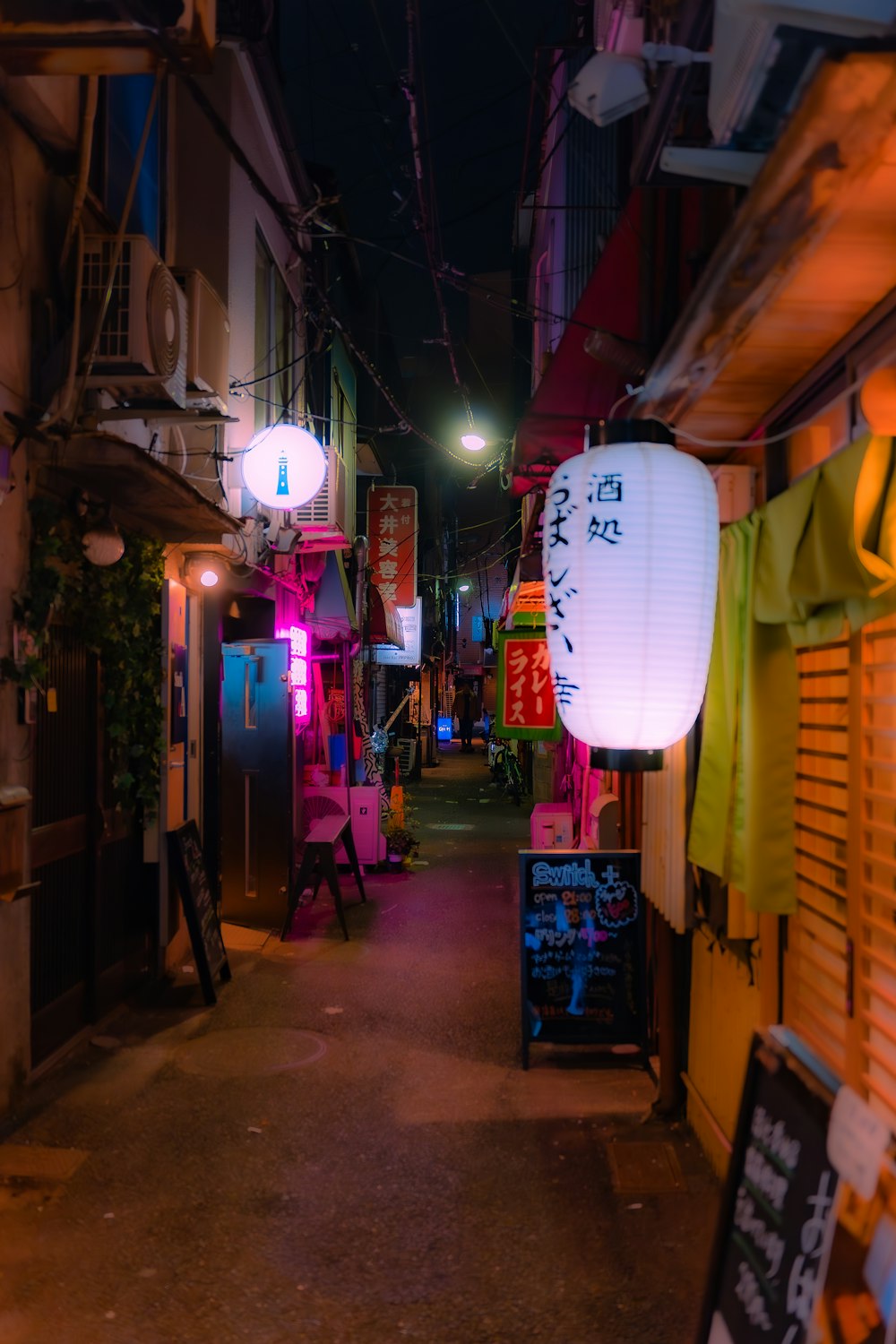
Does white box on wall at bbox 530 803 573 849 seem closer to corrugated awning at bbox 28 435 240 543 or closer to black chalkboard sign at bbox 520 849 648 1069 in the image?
black chalkboard sign at bbox 520 849 648 1069

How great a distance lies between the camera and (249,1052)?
8.08m

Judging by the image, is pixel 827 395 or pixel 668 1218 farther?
pixel 668 1218

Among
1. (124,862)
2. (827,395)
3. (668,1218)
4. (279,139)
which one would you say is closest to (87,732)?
(124,862)

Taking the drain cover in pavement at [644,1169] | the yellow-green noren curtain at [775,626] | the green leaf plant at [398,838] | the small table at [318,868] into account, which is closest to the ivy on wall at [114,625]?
the small table at [318,868]

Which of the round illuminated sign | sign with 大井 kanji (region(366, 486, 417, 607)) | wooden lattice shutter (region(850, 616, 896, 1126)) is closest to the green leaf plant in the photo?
sign with 大井 kanji (region(366, 486, 417, 607))

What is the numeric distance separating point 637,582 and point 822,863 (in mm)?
1740

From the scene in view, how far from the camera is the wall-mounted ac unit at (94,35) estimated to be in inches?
207

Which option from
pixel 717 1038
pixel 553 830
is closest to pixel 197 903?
pixel 553 830

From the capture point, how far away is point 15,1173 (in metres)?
5.86

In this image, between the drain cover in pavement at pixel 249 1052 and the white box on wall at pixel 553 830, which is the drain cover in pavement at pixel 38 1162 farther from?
the white box on wall at pixel 553 830

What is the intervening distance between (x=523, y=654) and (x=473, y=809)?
12.7 m

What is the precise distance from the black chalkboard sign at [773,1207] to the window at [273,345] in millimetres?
11320

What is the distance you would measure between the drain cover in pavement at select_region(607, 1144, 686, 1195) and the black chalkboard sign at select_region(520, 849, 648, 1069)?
1456 mm

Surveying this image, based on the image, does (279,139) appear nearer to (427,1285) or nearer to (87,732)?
(87,732)
